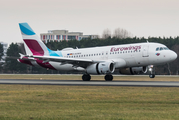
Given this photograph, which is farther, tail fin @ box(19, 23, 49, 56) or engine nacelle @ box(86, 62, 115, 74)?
tail fin @ box(19, 23, 49, 56)

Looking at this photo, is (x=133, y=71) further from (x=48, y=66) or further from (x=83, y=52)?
(x=48, y=66)

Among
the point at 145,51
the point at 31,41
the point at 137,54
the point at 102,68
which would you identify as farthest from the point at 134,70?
the point at 31,41

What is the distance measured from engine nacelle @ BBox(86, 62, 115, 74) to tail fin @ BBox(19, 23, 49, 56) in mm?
11100

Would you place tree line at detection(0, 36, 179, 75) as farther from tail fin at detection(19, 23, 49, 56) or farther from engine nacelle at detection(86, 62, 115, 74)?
engine nacelle at detection(86, 62, 115, 74)

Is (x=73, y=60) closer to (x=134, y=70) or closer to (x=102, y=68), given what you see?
(x=102, y=68)

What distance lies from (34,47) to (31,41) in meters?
1.07

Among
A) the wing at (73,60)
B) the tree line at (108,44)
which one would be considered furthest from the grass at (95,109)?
the tree line at (108,44)

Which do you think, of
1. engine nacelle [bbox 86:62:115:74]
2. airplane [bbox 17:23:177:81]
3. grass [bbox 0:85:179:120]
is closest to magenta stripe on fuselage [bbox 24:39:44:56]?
airplane [bbox 17:23:177:81]

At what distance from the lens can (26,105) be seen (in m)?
19.5

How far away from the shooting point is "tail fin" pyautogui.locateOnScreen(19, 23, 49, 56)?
54.9 metres

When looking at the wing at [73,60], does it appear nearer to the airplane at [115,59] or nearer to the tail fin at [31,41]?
the airplane at [115,59]

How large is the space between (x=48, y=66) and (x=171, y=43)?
3059 inches

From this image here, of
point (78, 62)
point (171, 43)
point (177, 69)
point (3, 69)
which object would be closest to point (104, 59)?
point (78, 62)

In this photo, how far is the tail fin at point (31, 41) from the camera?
54.9 meters
